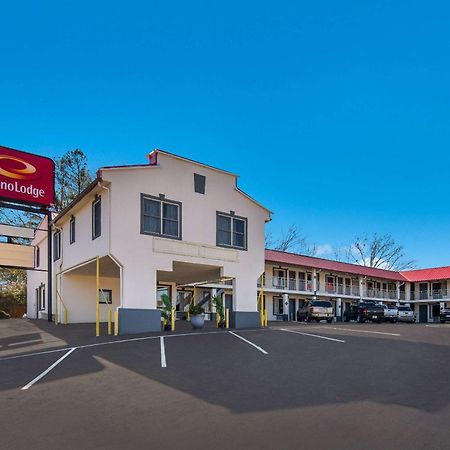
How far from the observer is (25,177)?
27297 millimetres

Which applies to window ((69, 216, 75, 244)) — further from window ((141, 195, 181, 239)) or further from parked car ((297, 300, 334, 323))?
parked car ((297, 300, 334, 323))

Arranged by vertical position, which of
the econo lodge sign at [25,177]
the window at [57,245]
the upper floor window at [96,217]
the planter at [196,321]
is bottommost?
the planter at [196,321]

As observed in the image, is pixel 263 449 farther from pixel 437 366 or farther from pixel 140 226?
pixel 140 226

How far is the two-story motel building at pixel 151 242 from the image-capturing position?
63.5 ft

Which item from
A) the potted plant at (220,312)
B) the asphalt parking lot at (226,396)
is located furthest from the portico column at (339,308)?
the asphalt parking lot at (226,396)

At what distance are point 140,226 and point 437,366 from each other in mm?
12364

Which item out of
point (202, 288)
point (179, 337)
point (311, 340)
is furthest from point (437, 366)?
point (202, 288)

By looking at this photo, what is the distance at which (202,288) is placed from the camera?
3766cm

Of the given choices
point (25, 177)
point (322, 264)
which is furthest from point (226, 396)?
point (322, 264)

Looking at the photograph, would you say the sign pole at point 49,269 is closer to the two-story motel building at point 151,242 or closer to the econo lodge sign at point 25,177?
the two-story motel building at point 151,242

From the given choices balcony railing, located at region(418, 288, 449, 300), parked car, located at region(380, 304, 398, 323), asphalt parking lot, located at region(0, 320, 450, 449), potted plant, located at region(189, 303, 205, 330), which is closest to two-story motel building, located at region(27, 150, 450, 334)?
potted plant, located at region(189, 303, 205, 330)

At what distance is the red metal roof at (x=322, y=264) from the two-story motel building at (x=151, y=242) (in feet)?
45.9

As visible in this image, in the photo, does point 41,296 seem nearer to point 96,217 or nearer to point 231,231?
point 96,217

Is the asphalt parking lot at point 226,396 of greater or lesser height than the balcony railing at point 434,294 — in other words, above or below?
above
